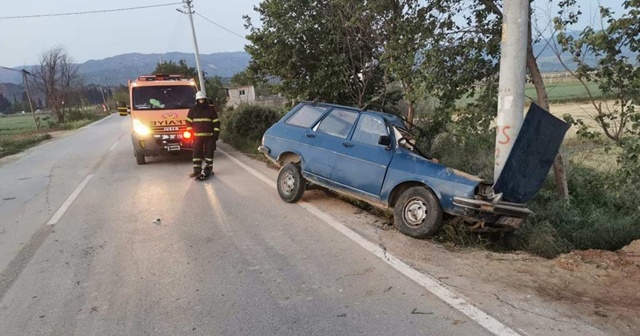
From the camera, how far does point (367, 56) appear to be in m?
11.2

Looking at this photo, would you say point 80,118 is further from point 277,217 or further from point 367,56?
point 277,217

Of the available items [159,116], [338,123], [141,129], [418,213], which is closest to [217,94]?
[159,116]

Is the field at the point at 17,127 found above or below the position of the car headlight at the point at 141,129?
below

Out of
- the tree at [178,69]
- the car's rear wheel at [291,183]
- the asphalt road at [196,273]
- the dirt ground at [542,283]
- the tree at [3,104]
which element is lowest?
the tree at [3,104]

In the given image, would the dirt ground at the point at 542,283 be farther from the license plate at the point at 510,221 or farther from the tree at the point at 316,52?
the tree at the point at 316,52

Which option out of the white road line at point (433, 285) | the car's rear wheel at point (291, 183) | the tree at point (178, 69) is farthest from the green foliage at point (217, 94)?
the white road line at point (433, 285)

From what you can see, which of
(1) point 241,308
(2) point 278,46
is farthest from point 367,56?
(1) point 241,308

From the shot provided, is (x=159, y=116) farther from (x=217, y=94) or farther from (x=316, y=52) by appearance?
(x=217, y=94)

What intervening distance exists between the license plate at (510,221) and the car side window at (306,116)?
3.29 meters

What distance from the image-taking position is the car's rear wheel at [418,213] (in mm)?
5066

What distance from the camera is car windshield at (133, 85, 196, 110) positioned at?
37.2 feet

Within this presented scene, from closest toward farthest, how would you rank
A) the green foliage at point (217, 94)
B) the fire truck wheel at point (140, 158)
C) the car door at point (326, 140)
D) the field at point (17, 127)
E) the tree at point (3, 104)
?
the car door at point (326, 140) < the fire truck wheel at point (140, 158) < the green foliage at point (217, 94) < the field at point (17, 127) < the tree at point (3, 104)

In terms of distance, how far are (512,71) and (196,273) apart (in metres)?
4.33

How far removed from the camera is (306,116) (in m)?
7.23
